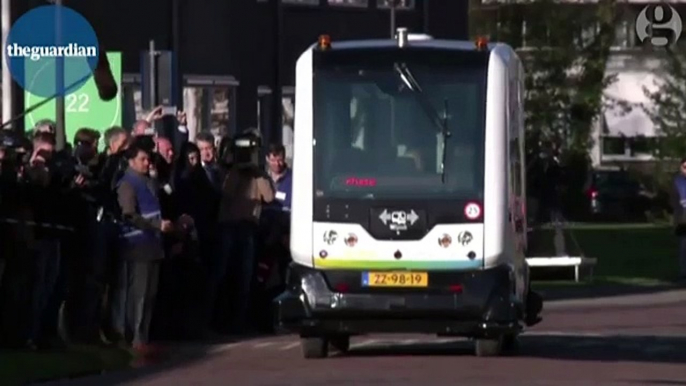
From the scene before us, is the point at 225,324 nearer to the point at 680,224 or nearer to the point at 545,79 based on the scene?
the point at 680,224

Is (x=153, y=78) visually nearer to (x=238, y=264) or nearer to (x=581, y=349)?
(x=238, y=264)

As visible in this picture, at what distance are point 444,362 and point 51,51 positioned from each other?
15.8ft

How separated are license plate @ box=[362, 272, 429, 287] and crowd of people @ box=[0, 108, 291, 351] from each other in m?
2.43

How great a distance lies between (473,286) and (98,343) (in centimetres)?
375

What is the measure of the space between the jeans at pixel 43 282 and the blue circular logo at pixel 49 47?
67.6 inches

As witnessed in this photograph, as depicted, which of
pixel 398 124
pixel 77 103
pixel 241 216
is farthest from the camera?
pixel 77 103

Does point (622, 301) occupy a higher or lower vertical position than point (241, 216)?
lower

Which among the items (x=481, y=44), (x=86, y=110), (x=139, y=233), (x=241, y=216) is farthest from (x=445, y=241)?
(x=86, y=110)

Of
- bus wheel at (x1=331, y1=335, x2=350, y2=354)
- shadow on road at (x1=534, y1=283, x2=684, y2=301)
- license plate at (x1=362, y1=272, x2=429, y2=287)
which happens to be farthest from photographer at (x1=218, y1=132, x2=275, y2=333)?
shadow on road at (x1=534, y1=283, x2=684, y2=301)

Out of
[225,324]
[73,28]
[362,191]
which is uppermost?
[73,28]

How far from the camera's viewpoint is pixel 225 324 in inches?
912

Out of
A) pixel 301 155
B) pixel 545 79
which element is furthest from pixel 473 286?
A: pixel 545 79

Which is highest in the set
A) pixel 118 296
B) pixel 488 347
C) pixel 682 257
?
pixel 118 296

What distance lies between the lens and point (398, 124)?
1920cm
